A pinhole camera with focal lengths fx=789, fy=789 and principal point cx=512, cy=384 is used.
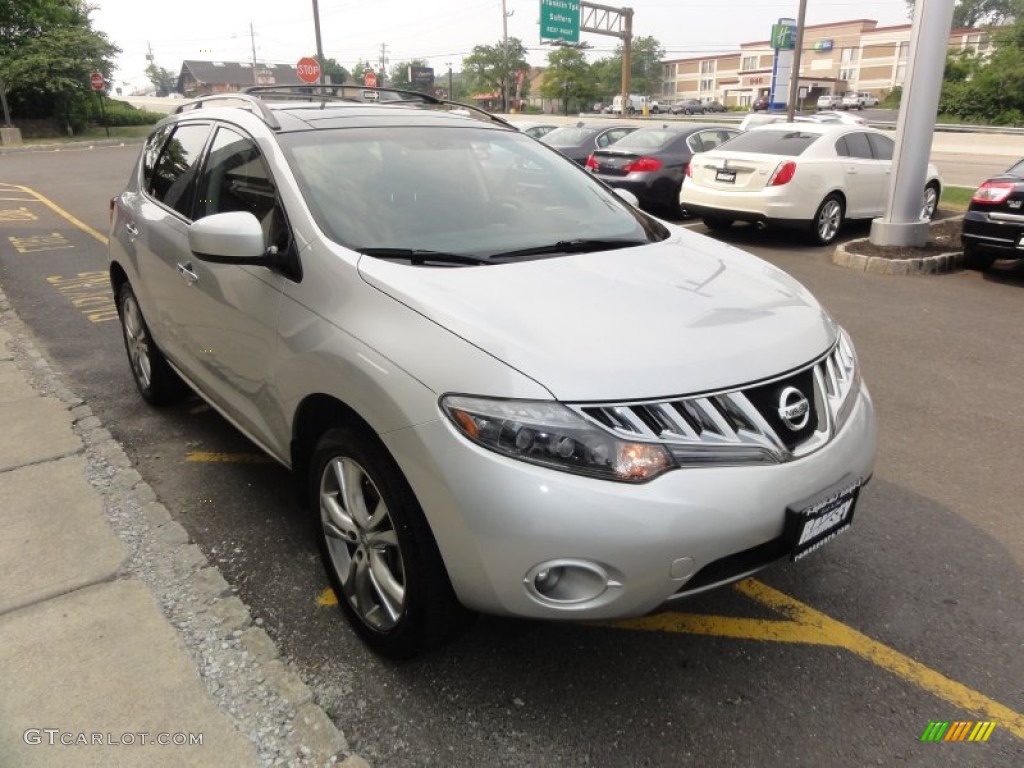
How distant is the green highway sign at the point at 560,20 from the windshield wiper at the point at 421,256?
38407 mm

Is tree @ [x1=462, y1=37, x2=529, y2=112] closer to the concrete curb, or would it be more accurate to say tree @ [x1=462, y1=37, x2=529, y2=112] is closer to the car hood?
the concrete curb

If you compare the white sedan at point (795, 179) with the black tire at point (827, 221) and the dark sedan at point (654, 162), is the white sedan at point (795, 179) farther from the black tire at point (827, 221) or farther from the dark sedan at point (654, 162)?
the dark sedan at point (654, 162)

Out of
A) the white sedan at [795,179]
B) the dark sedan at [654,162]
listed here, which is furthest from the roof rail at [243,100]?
the dark sedan at [654,162]

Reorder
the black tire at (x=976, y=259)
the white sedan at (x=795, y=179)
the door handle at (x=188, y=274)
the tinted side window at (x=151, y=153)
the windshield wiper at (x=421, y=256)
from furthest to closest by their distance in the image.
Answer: the white sedan at (x=795, y=179)
the black tire at (x=976, y=259)
the tinted side window at (x=151, y=153)
the door handle at (x=188, y=274)
the windshield wiper at (x=421, y=256)

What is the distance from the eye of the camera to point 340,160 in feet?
10.00

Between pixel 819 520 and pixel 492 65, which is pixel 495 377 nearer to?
pixel 819 520

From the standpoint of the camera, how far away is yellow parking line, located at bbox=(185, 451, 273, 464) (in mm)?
4043

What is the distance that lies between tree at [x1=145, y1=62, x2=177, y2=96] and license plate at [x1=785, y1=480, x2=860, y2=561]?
507ft

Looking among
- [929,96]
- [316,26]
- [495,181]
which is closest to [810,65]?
[316,26]

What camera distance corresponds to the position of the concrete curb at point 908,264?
8602 mm

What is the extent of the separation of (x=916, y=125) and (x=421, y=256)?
827cm

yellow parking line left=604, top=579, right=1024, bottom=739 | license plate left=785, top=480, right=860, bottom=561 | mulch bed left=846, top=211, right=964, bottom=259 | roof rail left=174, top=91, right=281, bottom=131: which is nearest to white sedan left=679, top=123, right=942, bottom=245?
mulch bed left=846, top=211, right=964, bottom=259

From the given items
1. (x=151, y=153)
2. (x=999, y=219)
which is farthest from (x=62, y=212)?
(x=999, y=219)

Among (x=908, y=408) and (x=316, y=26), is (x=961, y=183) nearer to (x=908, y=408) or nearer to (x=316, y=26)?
(x=908, y=408)
